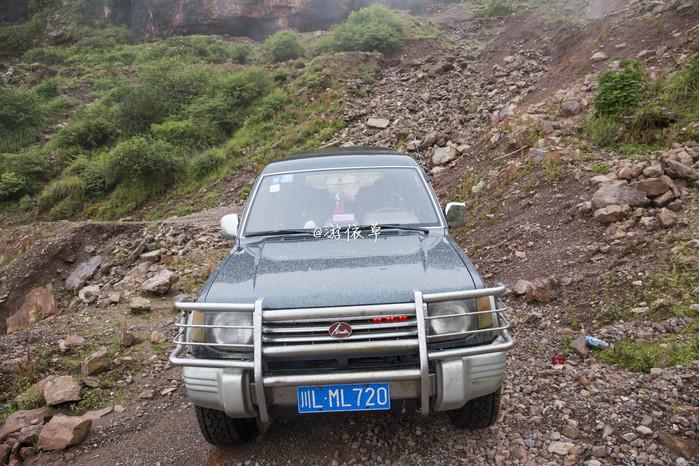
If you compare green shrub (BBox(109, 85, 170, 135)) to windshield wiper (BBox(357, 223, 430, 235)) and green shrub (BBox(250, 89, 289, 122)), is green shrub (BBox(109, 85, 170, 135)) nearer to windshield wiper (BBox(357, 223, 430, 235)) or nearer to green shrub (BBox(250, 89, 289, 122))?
green shrub (BBox(250, 89, 289, 122))

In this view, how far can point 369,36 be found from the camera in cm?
1977

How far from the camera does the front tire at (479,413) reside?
261 cm

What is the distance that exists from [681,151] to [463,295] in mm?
4817

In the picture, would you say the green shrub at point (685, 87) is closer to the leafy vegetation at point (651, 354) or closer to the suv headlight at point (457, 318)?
the leafy vegetation at point (651, 354)

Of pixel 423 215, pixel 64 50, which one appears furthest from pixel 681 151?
pixel 64 50

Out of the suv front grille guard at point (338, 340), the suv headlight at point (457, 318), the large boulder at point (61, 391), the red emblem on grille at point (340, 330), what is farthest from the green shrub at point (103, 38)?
the suv headlight at point (457, 318)

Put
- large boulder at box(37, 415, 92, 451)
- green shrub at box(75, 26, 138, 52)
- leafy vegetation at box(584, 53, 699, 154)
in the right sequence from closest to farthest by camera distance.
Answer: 1. large boulder at box(37, 415, 92, 451)
2. leafy vegetation at box(584, 53, 699, 154)
3. green shrub at box(75, 26, 138, 52)

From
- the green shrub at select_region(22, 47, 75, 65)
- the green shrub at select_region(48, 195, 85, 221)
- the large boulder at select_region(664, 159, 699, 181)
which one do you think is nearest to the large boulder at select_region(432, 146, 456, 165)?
the large boulder at select_region(664, 159, 699, 181)

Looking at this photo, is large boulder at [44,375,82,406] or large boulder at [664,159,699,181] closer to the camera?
large boulder at [44,375,82,406]

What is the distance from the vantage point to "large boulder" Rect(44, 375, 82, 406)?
3500 mm

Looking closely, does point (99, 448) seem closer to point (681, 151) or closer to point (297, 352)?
point (297, 352)

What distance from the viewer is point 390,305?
7.36 feet

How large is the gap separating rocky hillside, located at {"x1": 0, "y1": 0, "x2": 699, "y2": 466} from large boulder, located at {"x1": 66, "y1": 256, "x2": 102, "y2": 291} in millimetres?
37

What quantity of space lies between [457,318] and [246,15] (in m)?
34.4
